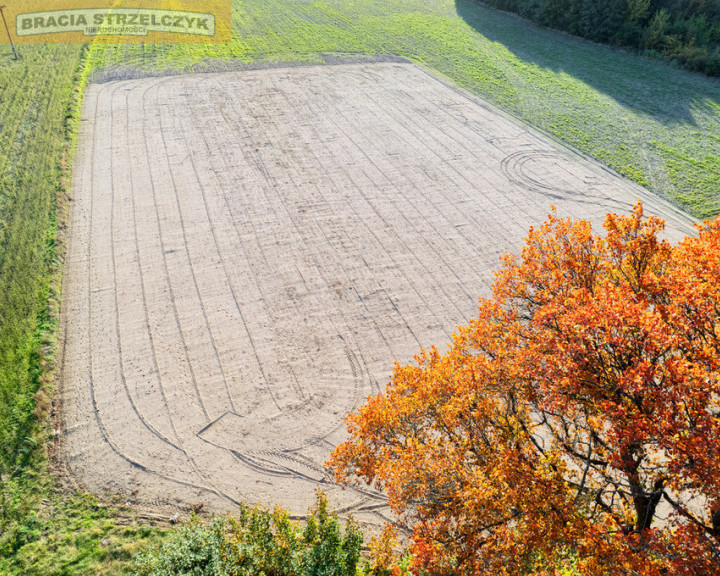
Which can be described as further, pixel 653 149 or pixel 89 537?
pixel 653 149

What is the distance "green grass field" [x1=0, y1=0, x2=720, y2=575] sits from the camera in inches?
481

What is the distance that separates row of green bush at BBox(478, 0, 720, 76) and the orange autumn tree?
34.0m

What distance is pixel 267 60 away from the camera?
3762 cm

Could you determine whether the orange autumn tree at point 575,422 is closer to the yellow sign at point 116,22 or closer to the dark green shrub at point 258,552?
the dark green shrub at point 258,552

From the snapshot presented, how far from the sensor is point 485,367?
32.4 ft

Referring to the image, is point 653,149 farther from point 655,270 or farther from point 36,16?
point 36,16

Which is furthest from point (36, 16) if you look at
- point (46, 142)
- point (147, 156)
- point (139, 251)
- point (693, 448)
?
point (693, 448)

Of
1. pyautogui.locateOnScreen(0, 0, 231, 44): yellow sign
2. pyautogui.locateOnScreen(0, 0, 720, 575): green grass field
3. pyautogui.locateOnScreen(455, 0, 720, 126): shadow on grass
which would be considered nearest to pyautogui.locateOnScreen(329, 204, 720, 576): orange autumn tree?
pyautogui.locateOnScreen(0, 0, 720, 575): green grass field

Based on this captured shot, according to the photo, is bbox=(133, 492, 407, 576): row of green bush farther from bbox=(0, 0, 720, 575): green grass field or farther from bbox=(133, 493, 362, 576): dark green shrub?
bbox=(0, 0, 720, 575): green grass field

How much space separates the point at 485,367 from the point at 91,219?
1809cm

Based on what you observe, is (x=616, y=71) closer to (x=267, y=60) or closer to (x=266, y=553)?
(x=267, y=60)

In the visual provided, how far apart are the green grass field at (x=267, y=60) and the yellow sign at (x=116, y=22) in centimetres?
198

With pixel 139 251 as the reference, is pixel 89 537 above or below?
below

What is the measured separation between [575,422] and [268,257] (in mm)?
13365
